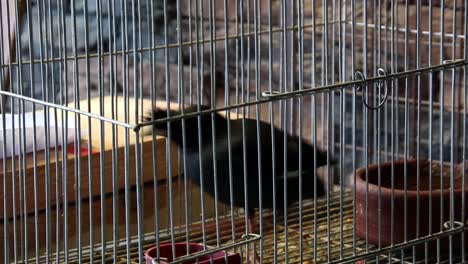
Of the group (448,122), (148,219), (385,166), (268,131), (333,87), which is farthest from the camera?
(448,122)

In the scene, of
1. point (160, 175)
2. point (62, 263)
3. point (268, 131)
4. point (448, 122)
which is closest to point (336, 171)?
point (448, 122)

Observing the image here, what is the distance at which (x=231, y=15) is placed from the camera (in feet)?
9.68

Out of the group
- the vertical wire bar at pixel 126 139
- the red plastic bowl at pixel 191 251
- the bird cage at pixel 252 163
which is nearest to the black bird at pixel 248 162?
the bird cage at pixel 252 163

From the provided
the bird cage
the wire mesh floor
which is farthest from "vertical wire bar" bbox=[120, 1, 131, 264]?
the wire mesh floor

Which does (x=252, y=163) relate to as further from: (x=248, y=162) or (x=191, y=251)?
(x=191, y=251)

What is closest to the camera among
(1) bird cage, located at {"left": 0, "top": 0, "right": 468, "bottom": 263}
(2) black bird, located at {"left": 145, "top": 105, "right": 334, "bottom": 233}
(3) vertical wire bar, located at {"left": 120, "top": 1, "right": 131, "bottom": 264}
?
(3) vertical wire bar, located at {"left": 120, "top": 1, "right": 131, "bottom": 264}

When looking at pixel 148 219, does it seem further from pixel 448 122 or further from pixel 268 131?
pixel 448 122

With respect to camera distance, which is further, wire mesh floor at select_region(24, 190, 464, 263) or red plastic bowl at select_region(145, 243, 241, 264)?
wire mesh floor at select_region(24, 190, 464, 263)

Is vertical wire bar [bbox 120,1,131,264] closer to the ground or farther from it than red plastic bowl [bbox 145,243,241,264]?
farther from it

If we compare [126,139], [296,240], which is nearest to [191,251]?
[296,240]

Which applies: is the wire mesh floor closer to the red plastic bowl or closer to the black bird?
the black bird

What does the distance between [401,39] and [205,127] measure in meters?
0.68

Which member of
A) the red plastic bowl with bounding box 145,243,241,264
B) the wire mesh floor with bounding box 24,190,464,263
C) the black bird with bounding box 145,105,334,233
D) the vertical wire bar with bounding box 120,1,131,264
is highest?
the vertical wire bar with bounding box 120,1,131,264

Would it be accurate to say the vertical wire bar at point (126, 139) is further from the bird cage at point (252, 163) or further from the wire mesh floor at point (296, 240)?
the wire mesh floor at point (296, 240)
